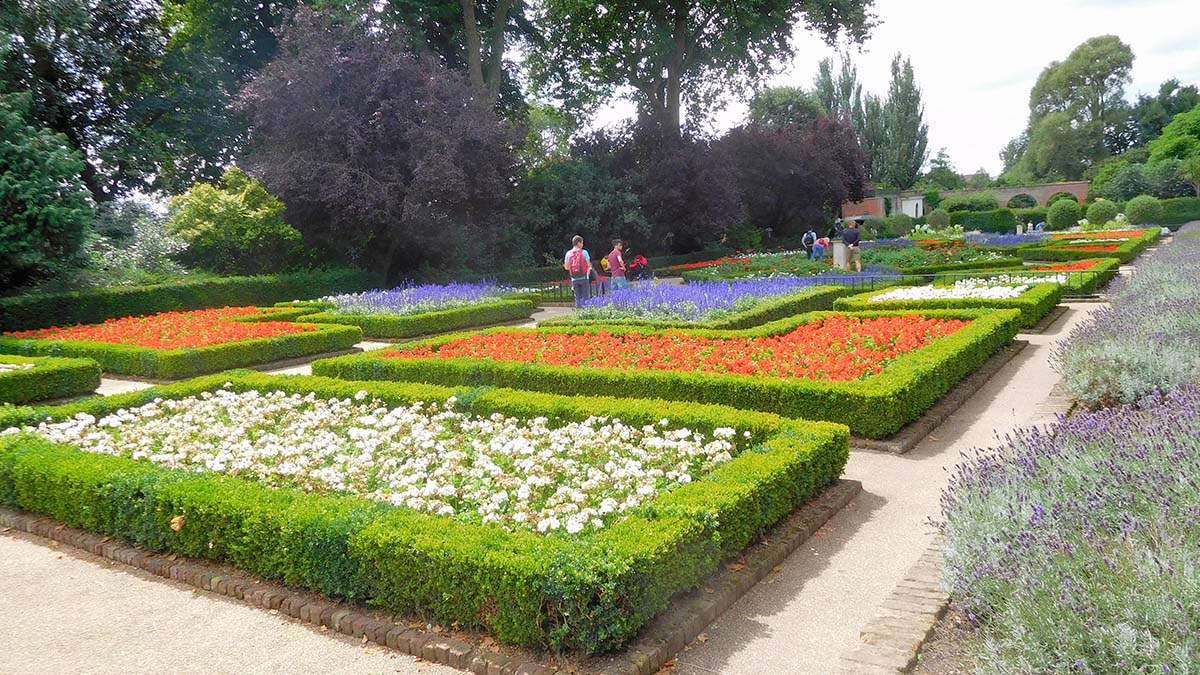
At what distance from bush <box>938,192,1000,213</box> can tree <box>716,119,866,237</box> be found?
13199mm

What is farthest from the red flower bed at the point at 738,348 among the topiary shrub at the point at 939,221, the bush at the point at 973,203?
the bush at the point at 973,203

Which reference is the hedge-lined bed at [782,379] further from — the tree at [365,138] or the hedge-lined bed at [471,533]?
the tree at [365,138]

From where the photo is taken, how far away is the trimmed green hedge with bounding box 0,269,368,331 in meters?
14.7

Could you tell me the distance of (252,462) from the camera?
564 cm

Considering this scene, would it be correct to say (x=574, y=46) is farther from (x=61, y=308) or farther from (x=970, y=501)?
(x=970, y=501)

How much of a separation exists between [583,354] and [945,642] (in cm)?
629

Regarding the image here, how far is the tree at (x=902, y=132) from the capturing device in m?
56.5

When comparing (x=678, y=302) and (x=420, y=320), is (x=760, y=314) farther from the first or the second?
(x=420, y=320)

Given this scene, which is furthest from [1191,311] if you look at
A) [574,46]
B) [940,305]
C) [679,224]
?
[574,46]

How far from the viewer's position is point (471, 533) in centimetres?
398

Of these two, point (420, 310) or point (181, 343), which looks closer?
point (181, 343)

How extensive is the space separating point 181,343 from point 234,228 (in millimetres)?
9282

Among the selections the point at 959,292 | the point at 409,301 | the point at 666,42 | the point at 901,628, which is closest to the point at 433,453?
the point at 901,628

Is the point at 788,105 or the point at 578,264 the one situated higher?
the point at 788,105
